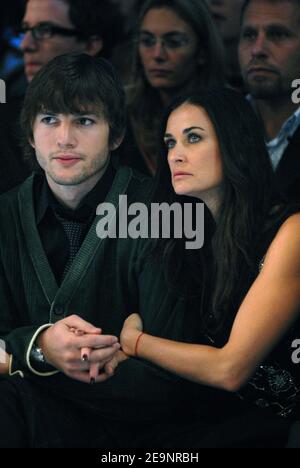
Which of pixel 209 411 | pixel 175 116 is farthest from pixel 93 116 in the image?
pixel 209 411

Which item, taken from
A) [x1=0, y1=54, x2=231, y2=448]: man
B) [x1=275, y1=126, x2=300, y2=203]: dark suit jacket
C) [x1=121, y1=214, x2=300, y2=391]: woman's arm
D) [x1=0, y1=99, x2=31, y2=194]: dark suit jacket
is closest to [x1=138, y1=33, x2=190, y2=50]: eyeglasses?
[x1=275, y1=126, x2=300, y2=203]: dark suit jacket

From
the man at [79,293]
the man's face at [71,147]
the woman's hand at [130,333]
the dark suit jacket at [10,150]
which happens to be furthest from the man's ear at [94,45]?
the woman's hand at [130,333]

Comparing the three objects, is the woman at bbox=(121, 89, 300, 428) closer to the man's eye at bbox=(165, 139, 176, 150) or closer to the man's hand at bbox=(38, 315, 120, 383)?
the man's eye at bbox=(165, 139, 176, 150)

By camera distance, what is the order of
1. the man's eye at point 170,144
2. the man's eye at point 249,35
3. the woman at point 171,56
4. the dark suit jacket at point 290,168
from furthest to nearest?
the woman at point 171,56
the man's eye at point 249,35
the dark suit jacket at point 290,168
the man's eye at point 170,144

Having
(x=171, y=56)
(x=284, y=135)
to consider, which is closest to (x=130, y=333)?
(x=284, y=135)

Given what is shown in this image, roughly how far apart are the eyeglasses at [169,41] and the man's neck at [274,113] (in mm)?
601

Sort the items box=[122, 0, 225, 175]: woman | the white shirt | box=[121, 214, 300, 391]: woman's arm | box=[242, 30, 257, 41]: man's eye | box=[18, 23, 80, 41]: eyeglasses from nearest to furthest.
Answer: box=[121, 214, 300, 391]: woman's arm → the white shirt → box=[242, 30, 257, 41]: man's eye → box=[122, 0, 225, 175]: woman → box=[18, 23, 80, 41]: eyeglasses

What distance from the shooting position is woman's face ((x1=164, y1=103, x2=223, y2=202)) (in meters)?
3.90

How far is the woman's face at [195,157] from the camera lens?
390cm

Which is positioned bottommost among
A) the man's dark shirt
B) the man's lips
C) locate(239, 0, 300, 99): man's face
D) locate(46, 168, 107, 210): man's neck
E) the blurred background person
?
the man's dark shirt

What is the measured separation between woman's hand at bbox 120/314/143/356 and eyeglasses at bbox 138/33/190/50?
221 centimetres

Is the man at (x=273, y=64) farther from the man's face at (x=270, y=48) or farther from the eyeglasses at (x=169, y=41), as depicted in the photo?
the eyeglasses at (x=169, y=41)

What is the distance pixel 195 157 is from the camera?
390 cm
